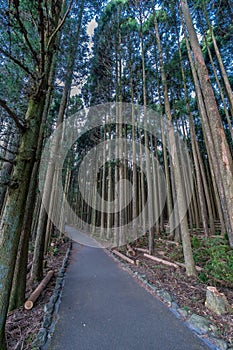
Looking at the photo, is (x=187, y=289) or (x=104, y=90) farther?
(x=104, y=90)

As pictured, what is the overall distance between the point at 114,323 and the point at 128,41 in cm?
1293

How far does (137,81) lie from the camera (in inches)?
391

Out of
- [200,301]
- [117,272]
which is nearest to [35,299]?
[117,272]

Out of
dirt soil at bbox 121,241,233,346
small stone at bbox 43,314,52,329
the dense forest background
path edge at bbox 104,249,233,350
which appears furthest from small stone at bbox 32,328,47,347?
dirt soil at bbox 121,241,233,346

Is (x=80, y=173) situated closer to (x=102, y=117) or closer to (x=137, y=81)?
(x=102, y=117)

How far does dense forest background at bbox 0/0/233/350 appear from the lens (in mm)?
2090

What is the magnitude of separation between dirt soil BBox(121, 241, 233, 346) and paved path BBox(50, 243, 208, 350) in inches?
17.7

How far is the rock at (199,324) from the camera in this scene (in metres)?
2.44

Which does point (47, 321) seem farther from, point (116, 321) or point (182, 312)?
point (182, 312)

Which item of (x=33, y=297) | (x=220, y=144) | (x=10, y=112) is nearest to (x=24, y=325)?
(x=33, y=297)

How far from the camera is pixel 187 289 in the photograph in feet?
12.3

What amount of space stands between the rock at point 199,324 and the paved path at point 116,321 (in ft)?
A: 0.50

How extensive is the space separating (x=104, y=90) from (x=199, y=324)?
1268cm

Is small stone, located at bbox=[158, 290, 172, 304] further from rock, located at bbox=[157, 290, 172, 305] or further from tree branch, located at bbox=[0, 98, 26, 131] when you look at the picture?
tree branch, located at bbox=[0, 98, 26, 131]
